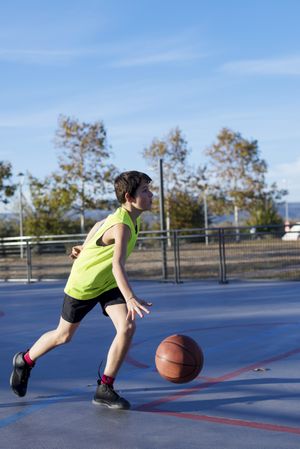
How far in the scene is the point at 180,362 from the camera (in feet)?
16.5

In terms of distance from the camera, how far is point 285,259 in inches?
623

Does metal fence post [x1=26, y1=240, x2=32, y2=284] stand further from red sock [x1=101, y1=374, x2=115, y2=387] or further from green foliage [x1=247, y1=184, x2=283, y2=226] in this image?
green foliage [x1=247, y1=184, x2=283, y2=226]

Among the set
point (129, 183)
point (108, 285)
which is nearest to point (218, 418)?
point (108, 285)

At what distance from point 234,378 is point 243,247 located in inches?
437

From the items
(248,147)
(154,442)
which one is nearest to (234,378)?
(154,442)

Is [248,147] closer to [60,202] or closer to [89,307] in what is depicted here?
[60,202]

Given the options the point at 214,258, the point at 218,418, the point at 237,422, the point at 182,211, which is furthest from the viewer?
the point at 182,211

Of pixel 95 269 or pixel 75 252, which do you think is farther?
pixel 75 252

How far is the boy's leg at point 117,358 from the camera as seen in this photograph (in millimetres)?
4898

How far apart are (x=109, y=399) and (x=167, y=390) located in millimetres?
626

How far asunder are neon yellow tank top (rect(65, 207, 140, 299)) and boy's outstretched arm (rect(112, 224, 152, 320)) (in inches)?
7.1

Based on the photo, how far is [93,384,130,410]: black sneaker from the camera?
4867mm

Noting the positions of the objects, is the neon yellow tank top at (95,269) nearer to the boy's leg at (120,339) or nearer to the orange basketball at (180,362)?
the boy's leg at (120,339)

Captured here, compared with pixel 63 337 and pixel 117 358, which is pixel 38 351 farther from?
pixel 117 358
